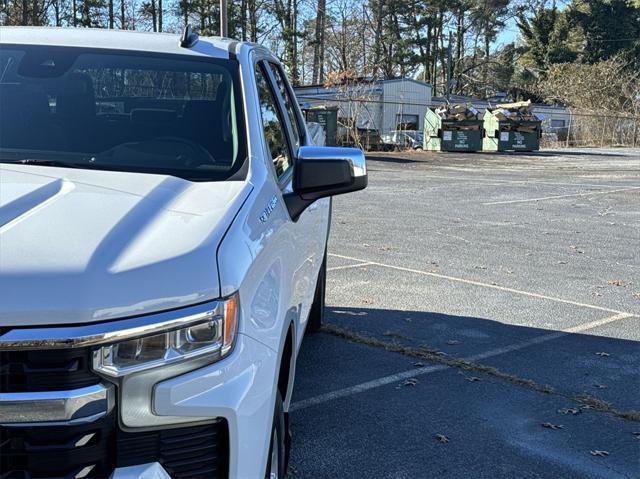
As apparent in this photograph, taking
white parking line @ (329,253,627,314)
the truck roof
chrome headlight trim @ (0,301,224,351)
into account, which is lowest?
white parking line @ (329,253,627,314)

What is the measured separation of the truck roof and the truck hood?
4.12 ft

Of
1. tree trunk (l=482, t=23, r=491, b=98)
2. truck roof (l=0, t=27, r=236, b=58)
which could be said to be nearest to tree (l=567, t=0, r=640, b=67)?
tree trunk (l=482, t=23, r=491, b=98)

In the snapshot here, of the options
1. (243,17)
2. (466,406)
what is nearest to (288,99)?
(466,406)

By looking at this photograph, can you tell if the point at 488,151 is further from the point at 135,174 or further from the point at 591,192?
the point at 135,174

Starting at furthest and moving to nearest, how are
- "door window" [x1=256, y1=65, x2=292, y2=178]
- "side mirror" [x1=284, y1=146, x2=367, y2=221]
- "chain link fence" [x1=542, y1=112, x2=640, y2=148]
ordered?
"chain link fence" [x1=542, y1=112, x2=640, y2=148] < "door window" [x1=256, y1=65, x2=292, y2=178] < "side mirror" [x1=284, y1=146, x2=367, y2=221]

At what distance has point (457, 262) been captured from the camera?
8.77 m

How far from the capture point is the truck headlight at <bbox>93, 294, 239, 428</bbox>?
1883 mm

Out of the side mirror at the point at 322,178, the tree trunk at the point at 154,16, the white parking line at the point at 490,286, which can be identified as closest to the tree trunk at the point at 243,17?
the tree trunk at the point at 154,16

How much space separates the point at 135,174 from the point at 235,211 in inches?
23.5

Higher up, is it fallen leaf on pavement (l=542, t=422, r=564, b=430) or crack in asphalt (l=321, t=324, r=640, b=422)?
crack in asphalt (l=321, t=324, r=640, b=422)

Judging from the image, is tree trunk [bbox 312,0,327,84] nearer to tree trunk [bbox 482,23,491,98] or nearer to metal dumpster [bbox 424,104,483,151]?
tree trunk [bbox 482,23,491,98]

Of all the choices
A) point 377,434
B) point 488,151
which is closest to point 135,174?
point 377,434

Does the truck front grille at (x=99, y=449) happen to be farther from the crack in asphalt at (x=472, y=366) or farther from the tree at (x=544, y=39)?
the tree at (x=544, y=39)

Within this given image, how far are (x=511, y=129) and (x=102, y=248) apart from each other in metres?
35.0
